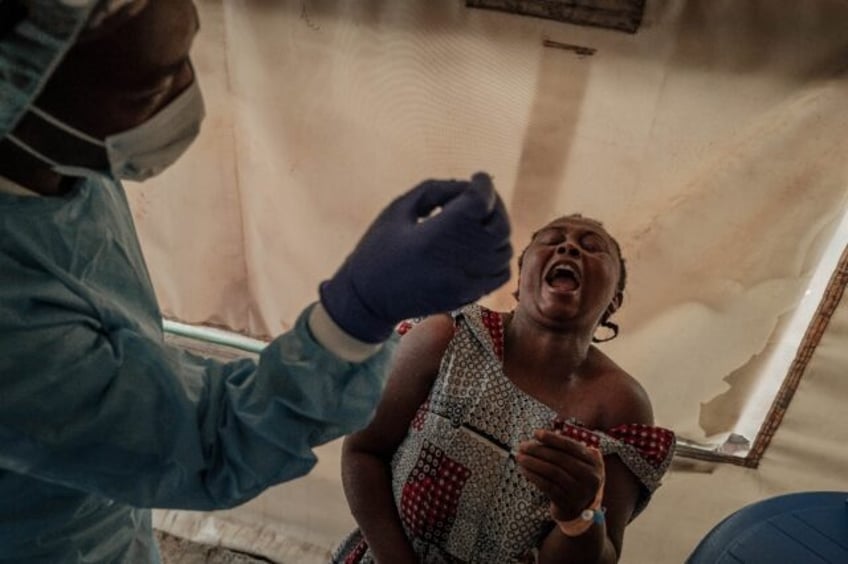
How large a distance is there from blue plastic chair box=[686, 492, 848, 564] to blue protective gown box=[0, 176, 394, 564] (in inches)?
27.8

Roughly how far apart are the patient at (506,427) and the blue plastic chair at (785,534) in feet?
0.49

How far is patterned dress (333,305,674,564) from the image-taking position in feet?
3.85

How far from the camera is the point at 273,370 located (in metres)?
0.66

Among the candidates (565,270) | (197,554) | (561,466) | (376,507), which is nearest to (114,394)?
(561,466)

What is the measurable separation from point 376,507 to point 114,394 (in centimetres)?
73

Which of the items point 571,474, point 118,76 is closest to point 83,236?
point 118,76

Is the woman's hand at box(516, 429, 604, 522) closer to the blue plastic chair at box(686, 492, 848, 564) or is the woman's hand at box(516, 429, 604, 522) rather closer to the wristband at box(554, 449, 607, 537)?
the wristband at box(554, 449, 607, 537)

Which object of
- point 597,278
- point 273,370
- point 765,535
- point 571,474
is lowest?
point 765,535

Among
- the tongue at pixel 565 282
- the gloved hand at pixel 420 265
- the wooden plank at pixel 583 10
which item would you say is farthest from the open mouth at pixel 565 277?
the gloved hand at pixel 420 265

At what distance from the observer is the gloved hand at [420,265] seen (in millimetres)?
640

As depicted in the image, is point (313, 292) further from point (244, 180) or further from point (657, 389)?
point (657, 389)

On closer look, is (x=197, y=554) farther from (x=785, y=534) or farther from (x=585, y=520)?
(x=785, y=534)

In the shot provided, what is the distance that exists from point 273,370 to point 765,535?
0.85 m

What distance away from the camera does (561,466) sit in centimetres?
97
